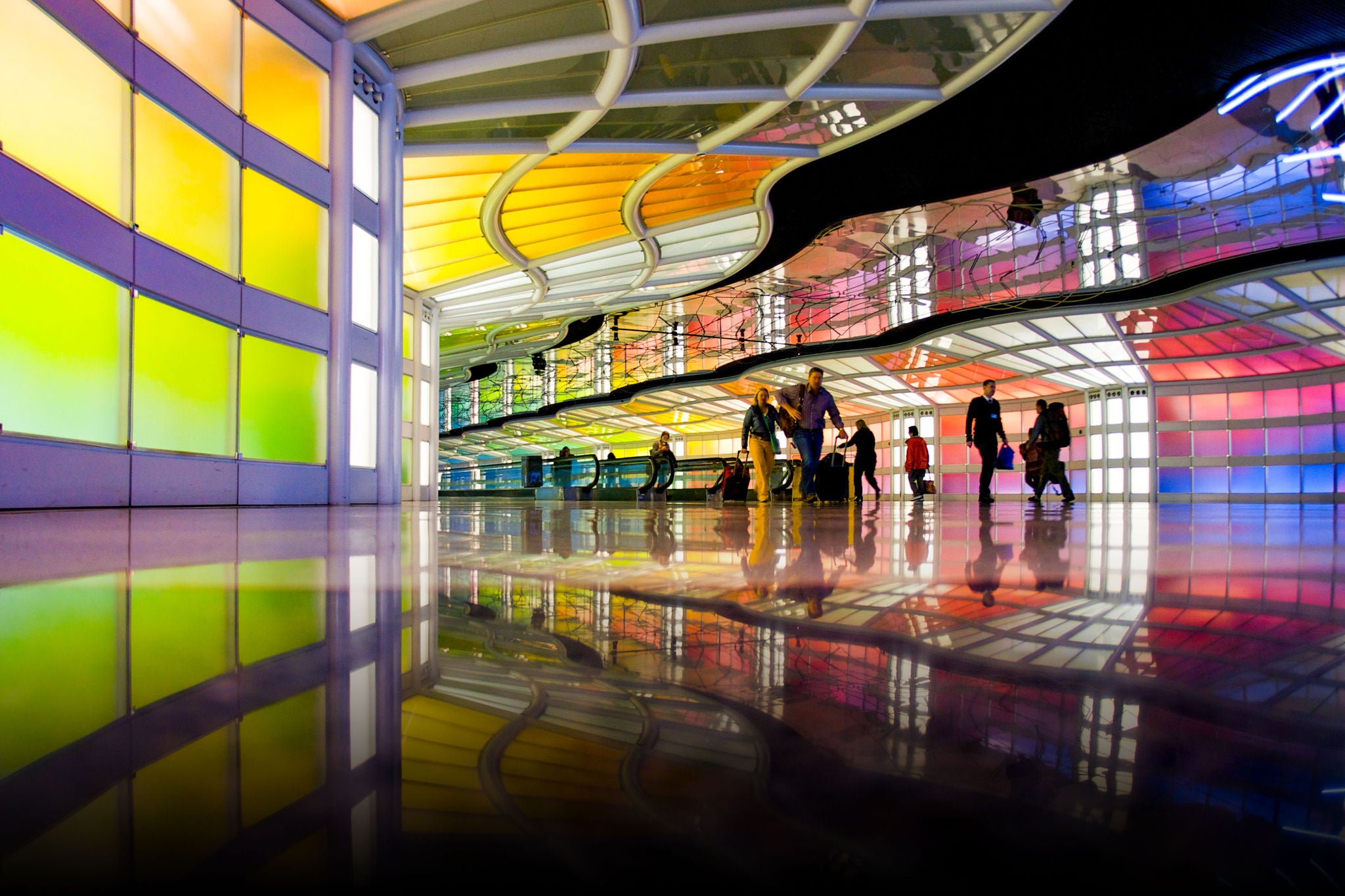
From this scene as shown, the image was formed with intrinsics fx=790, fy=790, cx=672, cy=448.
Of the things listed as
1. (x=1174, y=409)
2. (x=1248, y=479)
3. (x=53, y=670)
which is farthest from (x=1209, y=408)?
(x=53, y=670)

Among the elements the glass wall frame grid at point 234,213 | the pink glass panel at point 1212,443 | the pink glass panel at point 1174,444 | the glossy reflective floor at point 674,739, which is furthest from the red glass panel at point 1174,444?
the glossy reflective floor at point 674,739

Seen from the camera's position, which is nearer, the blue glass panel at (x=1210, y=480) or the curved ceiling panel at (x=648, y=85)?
the curved ceiling panel at (x=648, y=85)

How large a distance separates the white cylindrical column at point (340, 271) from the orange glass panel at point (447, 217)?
367 centimetres

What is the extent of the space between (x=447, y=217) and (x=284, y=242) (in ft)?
35.0

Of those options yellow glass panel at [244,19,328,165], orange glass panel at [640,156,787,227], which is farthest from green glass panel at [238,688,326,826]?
orange glass panel at [640,156,787,227]

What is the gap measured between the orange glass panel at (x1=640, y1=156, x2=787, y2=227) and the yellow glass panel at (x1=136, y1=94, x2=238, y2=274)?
11865 mm

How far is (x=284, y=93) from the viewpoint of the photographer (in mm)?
11359

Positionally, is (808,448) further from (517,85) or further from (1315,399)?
(1315,399)

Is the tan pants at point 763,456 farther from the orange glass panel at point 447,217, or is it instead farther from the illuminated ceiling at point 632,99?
the orange glass panel at point 447,217

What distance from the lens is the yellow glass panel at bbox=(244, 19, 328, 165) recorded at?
1068 cm

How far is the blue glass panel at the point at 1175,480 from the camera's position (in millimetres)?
38812

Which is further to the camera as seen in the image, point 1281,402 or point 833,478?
point 1281,402

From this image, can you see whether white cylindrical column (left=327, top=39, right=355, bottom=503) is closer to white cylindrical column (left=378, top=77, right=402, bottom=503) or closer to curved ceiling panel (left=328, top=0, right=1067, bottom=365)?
curved ceiling panel (left=328, top=0, right=1067, bottom=365)

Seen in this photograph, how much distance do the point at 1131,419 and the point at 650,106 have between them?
111 feet
